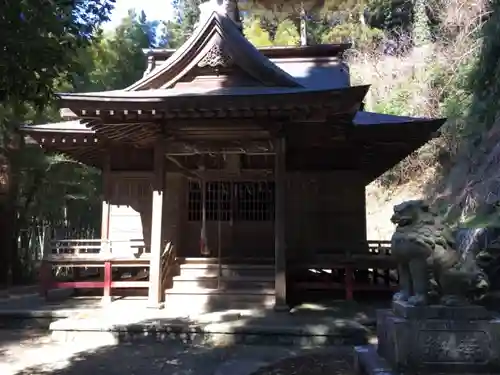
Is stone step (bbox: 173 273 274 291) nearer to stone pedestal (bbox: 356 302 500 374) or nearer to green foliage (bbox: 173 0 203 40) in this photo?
stone pedestal (bbox: 356 302 500 374)

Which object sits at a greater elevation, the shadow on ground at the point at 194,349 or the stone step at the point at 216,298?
the stone step at the point at 216,298

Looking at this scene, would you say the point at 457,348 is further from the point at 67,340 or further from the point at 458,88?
the point at 458,88

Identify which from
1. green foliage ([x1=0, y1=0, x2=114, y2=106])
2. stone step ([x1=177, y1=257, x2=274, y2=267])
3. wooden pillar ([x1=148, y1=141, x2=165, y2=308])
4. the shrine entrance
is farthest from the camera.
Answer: the shrine entrance

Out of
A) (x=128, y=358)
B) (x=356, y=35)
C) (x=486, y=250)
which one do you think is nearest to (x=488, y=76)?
(x=486, y=250)

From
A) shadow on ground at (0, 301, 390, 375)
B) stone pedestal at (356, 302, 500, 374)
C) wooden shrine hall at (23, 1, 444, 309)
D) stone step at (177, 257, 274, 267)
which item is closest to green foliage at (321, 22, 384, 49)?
wooden shrine hall at (23, 1, 444, 309)

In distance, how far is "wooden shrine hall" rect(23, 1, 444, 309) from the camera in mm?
8711

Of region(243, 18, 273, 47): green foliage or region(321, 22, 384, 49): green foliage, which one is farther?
region(243, 18, 273, 47): green foliage

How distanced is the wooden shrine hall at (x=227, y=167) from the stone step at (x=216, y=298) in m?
0.03

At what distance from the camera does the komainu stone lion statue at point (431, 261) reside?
443 centimetres

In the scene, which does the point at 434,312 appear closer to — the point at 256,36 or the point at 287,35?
the point at 256,36

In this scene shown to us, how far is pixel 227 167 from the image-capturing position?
11250 millimetres

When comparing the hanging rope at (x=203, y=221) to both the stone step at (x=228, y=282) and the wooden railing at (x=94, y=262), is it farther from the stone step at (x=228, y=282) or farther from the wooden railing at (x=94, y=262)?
the wooden railing at (x=94, y=262)

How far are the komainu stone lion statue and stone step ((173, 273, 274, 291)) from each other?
223 inches

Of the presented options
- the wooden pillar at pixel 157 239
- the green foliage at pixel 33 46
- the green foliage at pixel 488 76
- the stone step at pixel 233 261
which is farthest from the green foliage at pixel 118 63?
the green foliage at pixel 33 46
